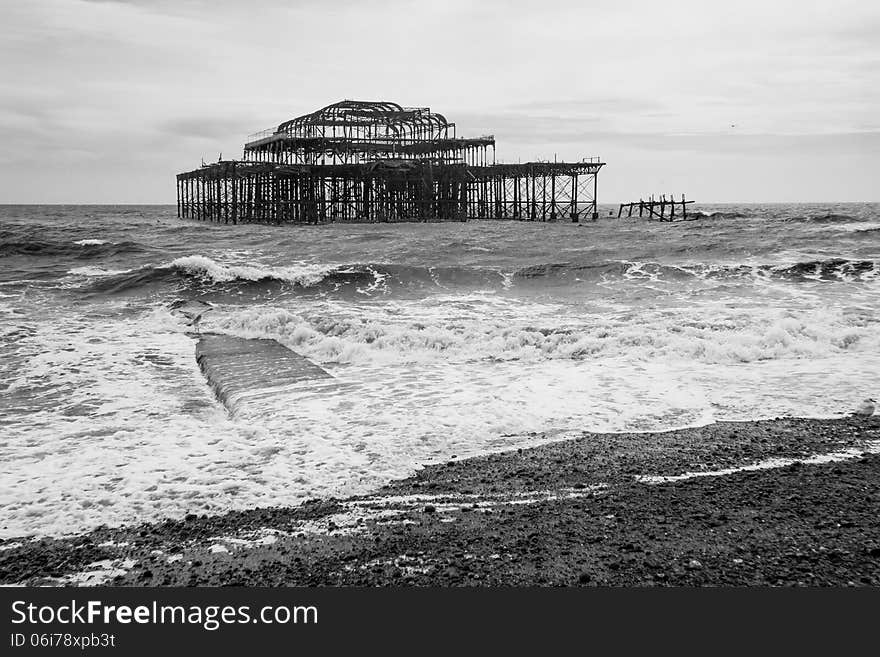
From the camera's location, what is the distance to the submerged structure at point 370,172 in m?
50.1

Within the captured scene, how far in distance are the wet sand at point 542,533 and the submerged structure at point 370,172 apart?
4378 cm

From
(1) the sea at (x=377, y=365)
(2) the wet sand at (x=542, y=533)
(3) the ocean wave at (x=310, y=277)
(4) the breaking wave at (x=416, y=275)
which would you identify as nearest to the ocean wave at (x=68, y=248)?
(1) the sea at (x=377, y=365)

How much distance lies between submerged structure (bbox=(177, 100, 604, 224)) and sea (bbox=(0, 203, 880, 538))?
27.4m

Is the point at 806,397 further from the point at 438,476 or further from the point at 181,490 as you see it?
the point at 181,490

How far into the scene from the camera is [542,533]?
16.0ft

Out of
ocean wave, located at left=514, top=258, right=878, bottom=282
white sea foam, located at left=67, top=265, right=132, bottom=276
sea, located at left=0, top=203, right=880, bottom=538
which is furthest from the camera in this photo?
white sea foam, located at left=67, top=265, right=132, bottom=276

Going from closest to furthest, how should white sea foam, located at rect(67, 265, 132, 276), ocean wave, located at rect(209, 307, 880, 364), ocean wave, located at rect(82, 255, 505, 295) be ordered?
ocean wave, located at rect(209, 307, 880, 364), ocean wave, located at rect(82, 255, 505, 295), white sea foam, located at rect(67, 265, 132, 276)

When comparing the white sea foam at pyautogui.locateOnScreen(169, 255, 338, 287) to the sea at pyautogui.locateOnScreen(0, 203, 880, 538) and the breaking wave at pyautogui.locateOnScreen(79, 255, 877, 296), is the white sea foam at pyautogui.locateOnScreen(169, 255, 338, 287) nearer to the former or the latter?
the breaking wave at pyautogui.locateOnScreen(79, 255, 877, 296)

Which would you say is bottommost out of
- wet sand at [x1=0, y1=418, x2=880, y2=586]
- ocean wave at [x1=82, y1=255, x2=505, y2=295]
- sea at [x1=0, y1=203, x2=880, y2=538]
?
wet sand at [x1=0, y1=418, x2=880, y2=586]

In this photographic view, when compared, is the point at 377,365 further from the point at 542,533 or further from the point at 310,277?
the point at 310,277

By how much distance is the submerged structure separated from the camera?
5012 centimetres

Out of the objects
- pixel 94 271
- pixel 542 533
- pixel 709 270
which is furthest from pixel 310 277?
pixel 542 533

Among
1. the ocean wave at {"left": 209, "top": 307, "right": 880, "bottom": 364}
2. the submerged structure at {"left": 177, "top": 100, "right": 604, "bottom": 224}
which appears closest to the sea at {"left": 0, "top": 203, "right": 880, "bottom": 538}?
the ocean wave at {"left": 209, "top": 307, "right": 880, "bottom": 364}

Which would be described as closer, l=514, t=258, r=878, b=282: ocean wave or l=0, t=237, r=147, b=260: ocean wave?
l=514, t=258, r=878, b=282: ocean wave
